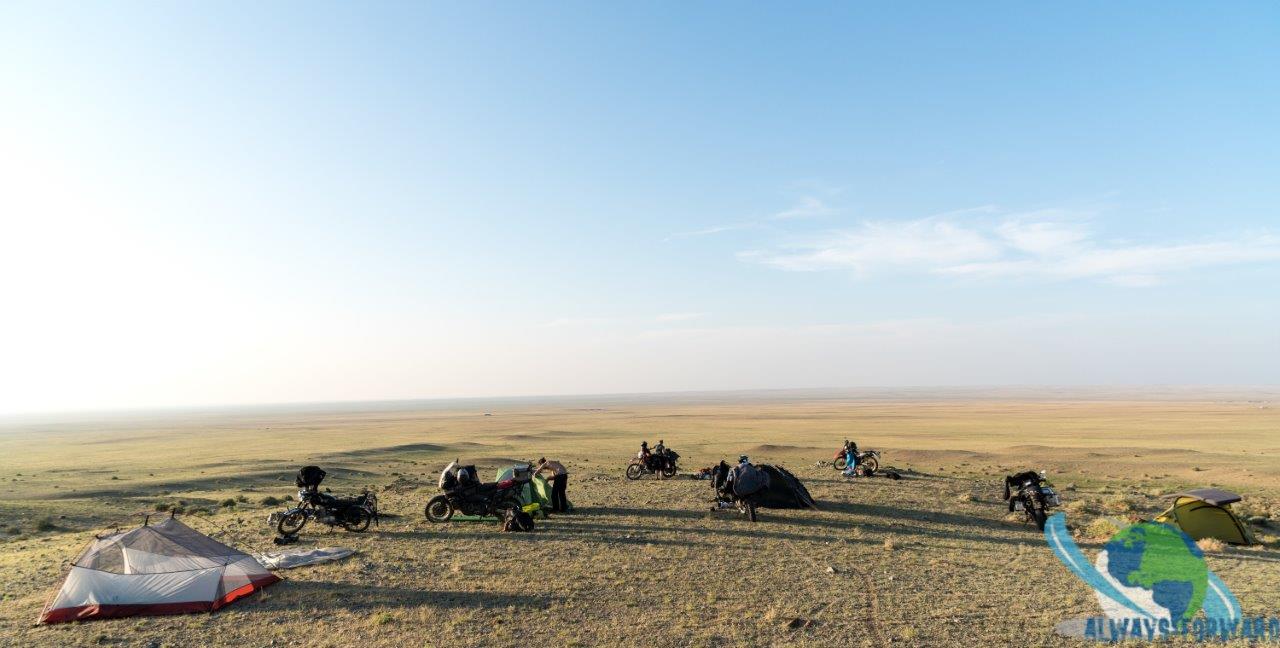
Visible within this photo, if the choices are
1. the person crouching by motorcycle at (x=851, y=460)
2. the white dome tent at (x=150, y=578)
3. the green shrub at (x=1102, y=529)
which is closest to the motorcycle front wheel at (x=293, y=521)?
the white dome tent at (x=150, y=578)

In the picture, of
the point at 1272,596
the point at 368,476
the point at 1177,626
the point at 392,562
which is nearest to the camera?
the point at 1177,626

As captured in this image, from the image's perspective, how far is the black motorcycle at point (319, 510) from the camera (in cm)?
1606

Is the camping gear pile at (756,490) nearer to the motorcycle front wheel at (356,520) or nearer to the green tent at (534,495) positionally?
the green tent at (534,495)

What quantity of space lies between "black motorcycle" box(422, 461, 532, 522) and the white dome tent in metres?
6.16

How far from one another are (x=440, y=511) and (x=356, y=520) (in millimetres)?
2134

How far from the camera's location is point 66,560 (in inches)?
560

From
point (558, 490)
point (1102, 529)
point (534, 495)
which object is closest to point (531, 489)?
point (534, 495)

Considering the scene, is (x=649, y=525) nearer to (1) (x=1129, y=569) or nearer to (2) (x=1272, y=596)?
(1) (x=1129, y=569)

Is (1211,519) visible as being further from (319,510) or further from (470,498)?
(319,510)

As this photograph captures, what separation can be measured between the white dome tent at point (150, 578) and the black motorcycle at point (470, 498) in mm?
6163

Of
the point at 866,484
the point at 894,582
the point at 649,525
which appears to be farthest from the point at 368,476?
the point at 894,582

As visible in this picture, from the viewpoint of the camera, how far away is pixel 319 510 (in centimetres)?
1625

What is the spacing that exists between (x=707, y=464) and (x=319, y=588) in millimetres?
26289

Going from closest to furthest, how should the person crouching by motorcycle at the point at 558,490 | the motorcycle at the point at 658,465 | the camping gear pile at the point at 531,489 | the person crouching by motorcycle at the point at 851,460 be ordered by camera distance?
the camping gear pile at the point at 531,489 → the person crouching by motorcycle at the point at 558,490 → the person crouching by motorcycle at the point at 851,460 → the motorcycle at the point at 658,465
